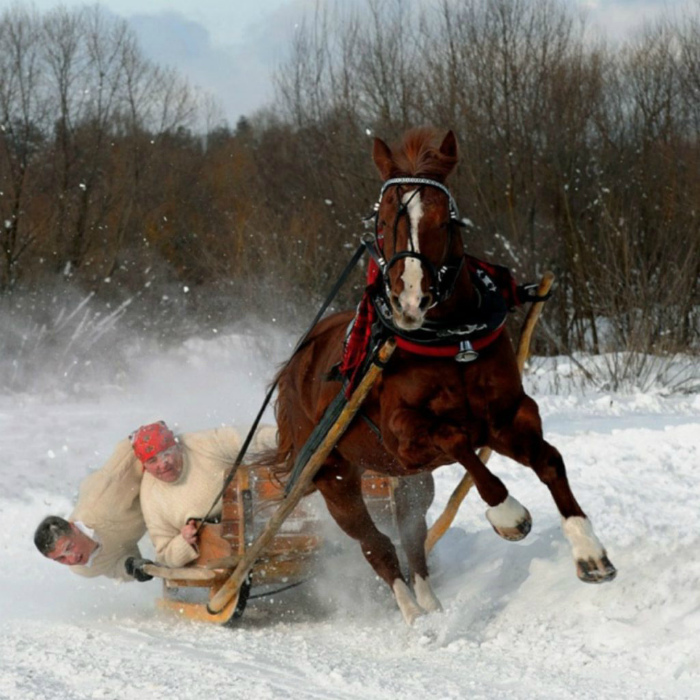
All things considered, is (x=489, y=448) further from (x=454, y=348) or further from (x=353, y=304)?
(x=353, y=304)

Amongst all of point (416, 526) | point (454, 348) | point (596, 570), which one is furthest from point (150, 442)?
point (596, 570)

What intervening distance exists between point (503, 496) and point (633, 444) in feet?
16.2

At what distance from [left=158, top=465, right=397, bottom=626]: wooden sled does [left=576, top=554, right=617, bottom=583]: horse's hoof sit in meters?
2.09

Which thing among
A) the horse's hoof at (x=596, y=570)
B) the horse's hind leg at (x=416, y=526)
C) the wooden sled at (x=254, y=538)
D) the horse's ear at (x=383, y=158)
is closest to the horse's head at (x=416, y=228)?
the horse's ear at (x=383, y=158)

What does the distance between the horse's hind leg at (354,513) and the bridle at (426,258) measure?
166cm

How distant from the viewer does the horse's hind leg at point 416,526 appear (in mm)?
5684

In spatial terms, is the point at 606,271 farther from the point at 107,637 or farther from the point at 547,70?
the point at 107,637

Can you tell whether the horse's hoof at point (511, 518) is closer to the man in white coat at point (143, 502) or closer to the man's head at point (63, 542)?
the man in white coat at point (143, 502)

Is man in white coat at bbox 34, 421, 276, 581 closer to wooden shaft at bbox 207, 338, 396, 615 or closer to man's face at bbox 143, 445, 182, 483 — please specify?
man's face at bbox 143, 445, 182, 483

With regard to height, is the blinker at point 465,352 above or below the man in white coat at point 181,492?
above

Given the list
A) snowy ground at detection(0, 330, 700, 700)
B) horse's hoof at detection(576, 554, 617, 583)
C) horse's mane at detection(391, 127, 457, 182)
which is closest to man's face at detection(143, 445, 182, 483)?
snowy ground at detection(0, 330, 700, 700)

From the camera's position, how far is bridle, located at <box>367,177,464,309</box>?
4074 millimetres

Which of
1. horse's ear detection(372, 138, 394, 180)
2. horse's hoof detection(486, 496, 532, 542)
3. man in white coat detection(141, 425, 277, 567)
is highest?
horse's ear detection(372, 138, 394, 180)

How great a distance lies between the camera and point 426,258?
4090 mm
